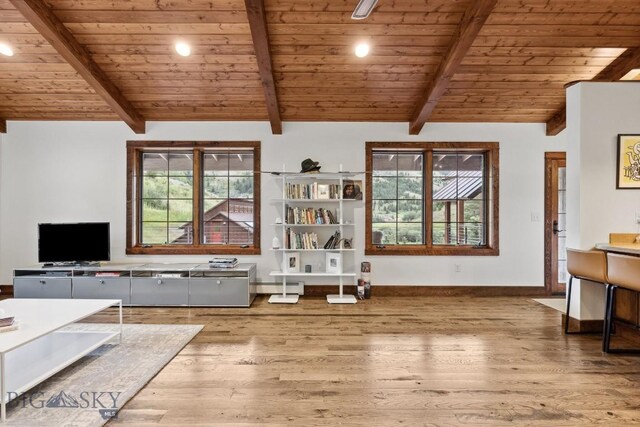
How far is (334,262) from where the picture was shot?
194 inches

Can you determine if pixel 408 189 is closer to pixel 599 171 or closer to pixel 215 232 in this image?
pixel 599 171

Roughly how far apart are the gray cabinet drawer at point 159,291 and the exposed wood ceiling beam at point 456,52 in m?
3.81

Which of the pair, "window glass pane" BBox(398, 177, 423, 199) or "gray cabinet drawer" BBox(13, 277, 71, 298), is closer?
"gray cabinet drawer" BBox(13, 277, 71, 298)

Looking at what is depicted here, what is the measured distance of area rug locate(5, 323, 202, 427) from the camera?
2002 millimetres

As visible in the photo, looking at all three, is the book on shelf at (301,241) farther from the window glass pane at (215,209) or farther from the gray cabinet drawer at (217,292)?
the window glass pane at (215,209)

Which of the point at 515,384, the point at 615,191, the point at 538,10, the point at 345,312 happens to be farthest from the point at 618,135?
the point at 345,312

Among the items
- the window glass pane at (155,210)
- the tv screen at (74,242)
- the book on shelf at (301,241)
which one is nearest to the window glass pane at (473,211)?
the book on shelf at (301,241)

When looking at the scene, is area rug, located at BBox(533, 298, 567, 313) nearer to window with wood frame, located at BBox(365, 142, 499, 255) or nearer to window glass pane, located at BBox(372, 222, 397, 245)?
window with wood frame, located at BBox(365, 142, 499, 255)

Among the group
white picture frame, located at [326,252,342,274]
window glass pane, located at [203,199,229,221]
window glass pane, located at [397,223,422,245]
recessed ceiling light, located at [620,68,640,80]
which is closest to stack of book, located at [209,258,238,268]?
window glass pane, located at [203,199,229,221]

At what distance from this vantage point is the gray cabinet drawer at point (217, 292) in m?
4.47

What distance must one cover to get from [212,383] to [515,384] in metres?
2.09

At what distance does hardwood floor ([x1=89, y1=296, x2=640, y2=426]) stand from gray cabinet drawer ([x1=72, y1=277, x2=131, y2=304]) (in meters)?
0.45

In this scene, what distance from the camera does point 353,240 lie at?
519cm

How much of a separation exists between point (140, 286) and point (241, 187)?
6.34 feet
